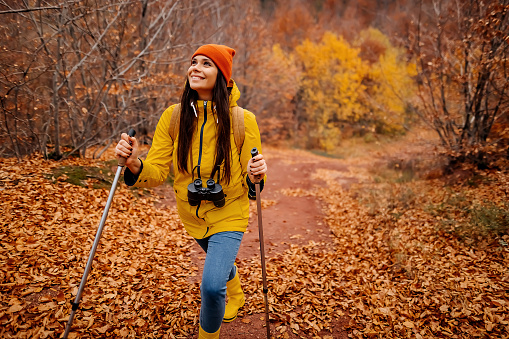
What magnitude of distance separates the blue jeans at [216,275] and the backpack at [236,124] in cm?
85

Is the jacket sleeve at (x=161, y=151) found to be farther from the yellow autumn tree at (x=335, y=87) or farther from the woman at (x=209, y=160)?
the yellow autumn tree at (x=335, y=87)

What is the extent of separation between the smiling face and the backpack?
0.30 m

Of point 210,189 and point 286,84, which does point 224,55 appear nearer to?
point 210,189

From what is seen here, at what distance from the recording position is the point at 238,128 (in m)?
2.54

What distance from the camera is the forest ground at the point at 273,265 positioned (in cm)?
332

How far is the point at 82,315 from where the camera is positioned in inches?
125

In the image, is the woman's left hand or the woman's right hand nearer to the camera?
the woman's right hand

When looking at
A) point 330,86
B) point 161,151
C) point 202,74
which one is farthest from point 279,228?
point 330,86

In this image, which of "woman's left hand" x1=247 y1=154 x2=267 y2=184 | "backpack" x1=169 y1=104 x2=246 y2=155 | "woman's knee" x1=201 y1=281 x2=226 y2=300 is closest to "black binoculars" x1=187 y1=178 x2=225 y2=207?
"woman's left hand" x1=247 y1=154 x2=267 y2=184

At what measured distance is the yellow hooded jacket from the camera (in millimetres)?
2496

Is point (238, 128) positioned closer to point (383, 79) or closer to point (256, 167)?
point (256, 167)

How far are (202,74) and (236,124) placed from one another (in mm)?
554

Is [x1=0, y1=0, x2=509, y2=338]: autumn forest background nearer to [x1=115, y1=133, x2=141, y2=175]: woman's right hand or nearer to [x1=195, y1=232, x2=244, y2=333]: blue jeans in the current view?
[x1=195, y1=232, x2=244, y2=333]: blue jeans

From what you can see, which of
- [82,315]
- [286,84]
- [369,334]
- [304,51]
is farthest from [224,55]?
[304,51]
